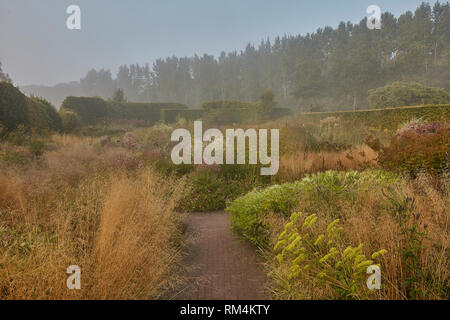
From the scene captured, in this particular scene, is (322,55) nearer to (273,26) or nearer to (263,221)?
(273,26)

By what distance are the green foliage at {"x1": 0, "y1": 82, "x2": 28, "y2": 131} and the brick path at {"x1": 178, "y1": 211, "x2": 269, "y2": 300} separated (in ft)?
37.8

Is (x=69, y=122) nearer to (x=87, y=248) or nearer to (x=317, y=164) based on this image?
(x=317, y=164)

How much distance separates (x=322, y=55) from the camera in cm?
4125

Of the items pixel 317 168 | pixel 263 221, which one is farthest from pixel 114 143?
pixel 263 221

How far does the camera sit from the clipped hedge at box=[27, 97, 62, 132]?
12.9 metres

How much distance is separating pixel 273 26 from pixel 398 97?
146 feet

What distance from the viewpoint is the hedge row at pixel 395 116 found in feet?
43.3

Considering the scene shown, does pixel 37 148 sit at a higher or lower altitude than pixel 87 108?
lower

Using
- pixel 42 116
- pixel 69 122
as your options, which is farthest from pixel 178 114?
pixel 42 116

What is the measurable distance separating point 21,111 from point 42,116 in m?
1.60

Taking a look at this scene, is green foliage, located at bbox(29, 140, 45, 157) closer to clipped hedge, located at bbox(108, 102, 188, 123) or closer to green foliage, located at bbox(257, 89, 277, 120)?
clipped hedge, located at bbox(108, 102, 188, 123)

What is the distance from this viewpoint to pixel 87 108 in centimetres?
2217

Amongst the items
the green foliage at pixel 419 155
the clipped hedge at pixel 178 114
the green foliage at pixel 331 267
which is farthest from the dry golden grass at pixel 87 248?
the clipped hedge at pixel 178 114

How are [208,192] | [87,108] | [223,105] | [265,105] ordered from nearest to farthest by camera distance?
[208,192] < [87,108] < [265,105] < [223,105]
